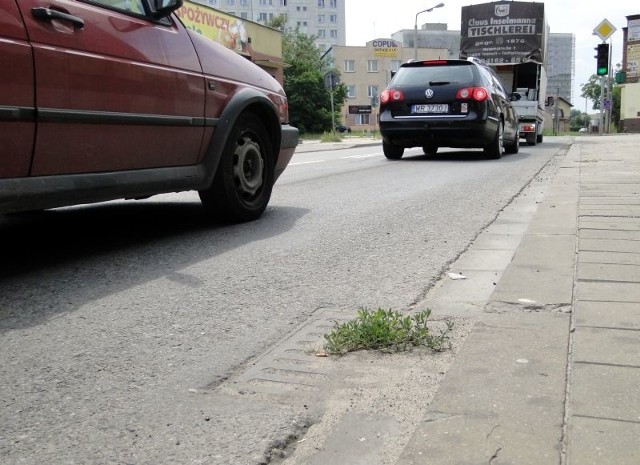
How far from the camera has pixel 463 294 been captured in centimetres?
347

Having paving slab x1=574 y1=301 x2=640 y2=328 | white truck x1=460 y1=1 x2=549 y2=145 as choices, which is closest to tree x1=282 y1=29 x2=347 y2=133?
white truck x1=460 y1=1 x2=549 y2=145

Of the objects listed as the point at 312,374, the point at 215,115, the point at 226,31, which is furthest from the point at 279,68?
the point at 312,374

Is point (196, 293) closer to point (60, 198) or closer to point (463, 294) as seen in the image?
point (60, 198)

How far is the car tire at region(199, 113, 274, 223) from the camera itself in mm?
5219

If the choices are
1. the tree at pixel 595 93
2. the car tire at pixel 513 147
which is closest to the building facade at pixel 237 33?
the car tire at pixel 513 147

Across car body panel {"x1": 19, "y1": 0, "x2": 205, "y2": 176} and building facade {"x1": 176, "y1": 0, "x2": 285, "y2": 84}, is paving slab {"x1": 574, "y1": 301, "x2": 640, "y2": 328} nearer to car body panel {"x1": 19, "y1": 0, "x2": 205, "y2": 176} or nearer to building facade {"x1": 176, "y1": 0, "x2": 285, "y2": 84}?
car body panel {"x1": 19, "y1": 0, "x2": 205, "y2": 176}

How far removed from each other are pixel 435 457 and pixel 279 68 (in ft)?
145

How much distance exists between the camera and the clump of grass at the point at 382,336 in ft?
8.80

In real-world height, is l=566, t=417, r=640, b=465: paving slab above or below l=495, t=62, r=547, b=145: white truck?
below

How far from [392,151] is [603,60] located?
16.2 m

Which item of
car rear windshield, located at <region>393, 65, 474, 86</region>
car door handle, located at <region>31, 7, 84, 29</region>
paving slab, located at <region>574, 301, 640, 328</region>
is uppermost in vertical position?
car rear windshield, located at <region>393, 65, 474, 86</region>

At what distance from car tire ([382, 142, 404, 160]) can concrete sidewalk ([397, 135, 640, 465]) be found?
30.7ft

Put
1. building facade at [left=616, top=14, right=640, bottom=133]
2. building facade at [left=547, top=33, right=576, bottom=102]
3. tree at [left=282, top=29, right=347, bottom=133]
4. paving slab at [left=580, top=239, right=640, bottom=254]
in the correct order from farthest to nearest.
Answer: building facade at [left=547, top=33, right=576, bottom=102] → building facade at [left=616, top=14, right=640, bottom=133] → tree at [left=282, top=29, right=347, bottom=133] → paving slab at [left=580, top=239, right=640, bottom=254]

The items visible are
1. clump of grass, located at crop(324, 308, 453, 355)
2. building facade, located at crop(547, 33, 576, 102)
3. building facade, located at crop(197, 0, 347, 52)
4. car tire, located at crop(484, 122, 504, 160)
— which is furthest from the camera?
building facade, located at crop(547, 33, 576, 102)
